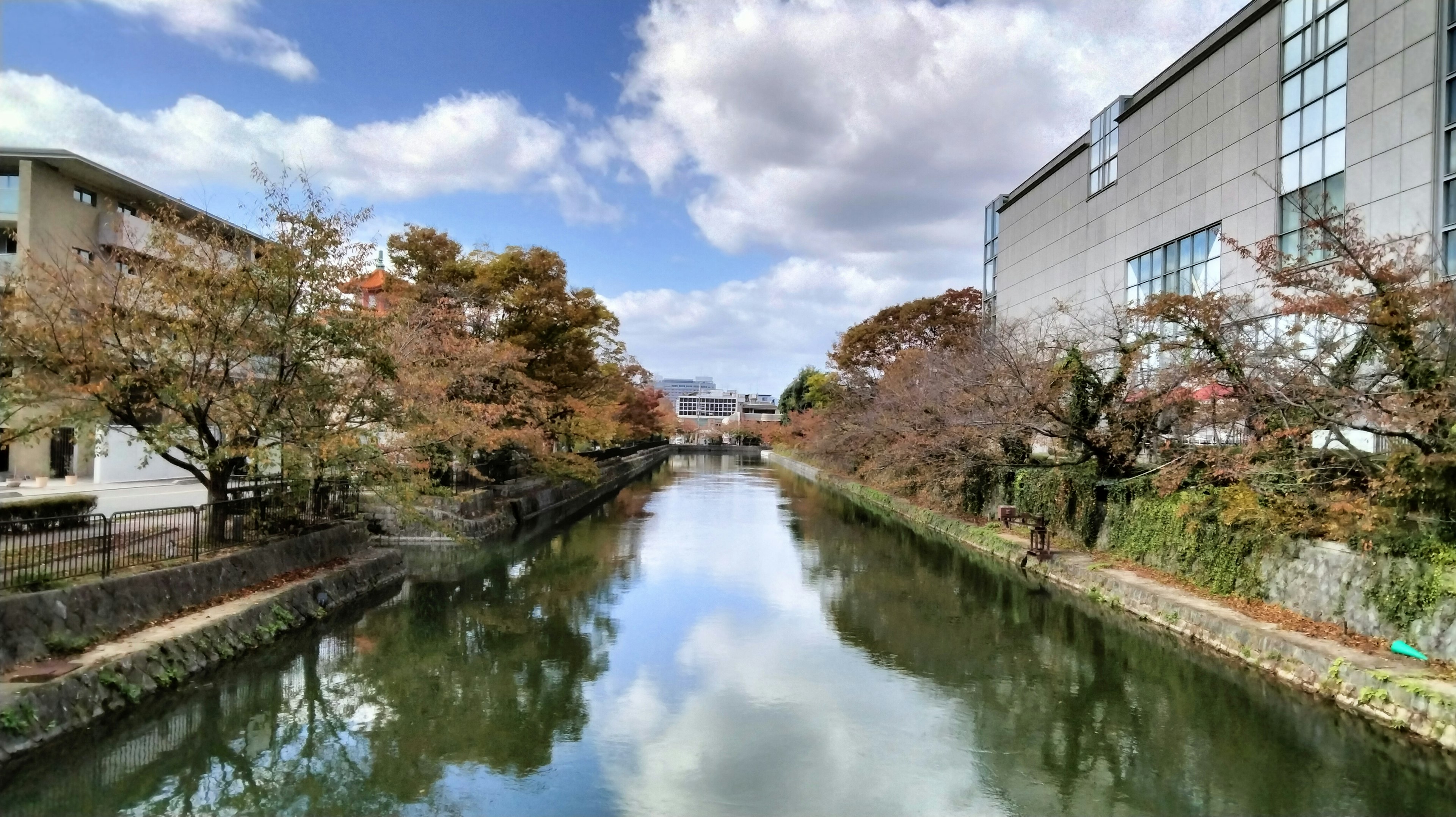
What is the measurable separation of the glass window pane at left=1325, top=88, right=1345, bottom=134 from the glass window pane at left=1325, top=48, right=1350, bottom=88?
0.70ft

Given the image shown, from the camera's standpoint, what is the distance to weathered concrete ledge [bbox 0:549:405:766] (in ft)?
20.7

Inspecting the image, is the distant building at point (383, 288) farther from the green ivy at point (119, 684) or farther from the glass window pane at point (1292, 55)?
the glass window pane at point (1292, 55)

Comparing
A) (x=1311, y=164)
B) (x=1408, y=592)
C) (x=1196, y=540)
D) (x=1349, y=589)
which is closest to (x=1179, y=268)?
(x=1311, y=164)

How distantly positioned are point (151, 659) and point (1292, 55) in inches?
1030

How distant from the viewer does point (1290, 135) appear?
19891mm

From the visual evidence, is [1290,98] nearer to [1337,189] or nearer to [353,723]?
[1337,189]

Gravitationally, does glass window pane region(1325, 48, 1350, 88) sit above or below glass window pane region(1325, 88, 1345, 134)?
above

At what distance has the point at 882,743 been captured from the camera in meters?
7.31

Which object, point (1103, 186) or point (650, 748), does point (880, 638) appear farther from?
point (1103, 186)

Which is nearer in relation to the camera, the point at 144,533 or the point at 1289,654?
the point at 1289,654

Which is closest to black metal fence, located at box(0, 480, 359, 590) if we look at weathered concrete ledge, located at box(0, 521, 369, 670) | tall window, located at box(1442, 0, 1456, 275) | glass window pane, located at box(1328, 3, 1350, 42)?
weathered concrete ledge, located at box(0, 521, 369, 670)

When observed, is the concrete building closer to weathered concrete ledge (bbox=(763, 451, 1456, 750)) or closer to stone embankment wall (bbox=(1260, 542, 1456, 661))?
stone embankment wall (bbox=(1260, 542, 1456, 661))

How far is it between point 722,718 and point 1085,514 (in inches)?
460

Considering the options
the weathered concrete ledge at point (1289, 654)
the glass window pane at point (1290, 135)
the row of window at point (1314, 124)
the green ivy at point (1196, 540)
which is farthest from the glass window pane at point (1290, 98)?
the weathered concrete ledge at point (1289, 654)
